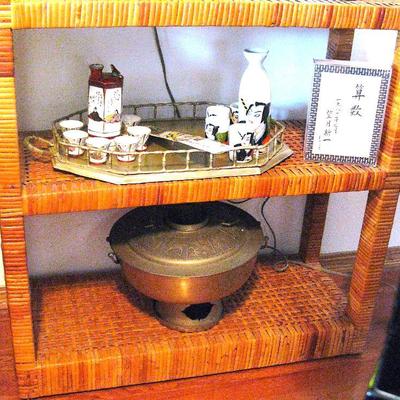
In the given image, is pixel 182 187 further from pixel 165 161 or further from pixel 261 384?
pixel 261 384

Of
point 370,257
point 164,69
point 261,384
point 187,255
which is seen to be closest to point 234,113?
point 164,69

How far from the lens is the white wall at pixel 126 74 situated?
4.92ft

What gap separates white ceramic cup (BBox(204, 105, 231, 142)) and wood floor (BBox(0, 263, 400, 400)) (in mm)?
Answer: 563

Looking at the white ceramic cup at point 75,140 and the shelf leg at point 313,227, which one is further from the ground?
the white ceramic cup at point 75,140

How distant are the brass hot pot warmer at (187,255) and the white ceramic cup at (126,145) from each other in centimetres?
23

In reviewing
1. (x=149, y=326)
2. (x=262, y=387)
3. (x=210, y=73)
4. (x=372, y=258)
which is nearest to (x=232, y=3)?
(x=210, y=73)

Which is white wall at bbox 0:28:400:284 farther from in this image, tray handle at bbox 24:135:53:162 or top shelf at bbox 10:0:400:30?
top shelf at bbox 10:0:400:30

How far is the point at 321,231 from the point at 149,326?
23.8 inches

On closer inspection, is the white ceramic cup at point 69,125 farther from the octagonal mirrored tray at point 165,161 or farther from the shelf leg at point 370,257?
the shelf leg at point 370,257

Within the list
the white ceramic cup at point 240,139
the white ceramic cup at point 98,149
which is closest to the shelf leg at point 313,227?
the white ceramic cup at point 240,139

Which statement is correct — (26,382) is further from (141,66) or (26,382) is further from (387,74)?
(387,74)

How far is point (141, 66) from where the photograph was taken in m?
1.56

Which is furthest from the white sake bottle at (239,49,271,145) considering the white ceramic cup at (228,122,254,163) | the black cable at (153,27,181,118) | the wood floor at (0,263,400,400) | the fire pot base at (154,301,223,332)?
the wood floor at (0,263,400,400)

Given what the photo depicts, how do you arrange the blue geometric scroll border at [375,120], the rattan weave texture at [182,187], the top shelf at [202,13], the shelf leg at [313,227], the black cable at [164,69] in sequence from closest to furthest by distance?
the top shelf at [202,13], the rattan weave texture at [182,187], the blue geometric scroll border at [375,120], the black cable at [164,69], the shelf leg at [313,227]
